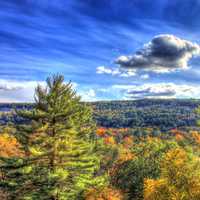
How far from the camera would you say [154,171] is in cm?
6575

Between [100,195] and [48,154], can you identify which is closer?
[48,154]

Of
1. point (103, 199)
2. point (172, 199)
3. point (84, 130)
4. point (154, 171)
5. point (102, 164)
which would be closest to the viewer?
point (172, 199)

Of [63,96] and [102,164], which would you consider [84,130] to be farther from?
[102,164]

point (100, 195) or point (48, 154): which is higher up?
point (48, 154)

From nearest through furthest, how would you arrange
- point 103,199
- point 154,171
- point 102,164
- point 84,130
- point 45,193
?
point 45,193 → point 84,130 → point 103,199 → point 154,171 → point 102,164

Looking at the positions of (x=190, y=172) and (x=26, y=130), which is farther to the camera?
(x=190, y=172)

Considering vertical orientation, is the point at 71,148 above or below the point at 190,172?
above

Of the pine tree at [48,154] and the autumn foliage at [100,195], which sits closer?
the pine tree at [48,154]

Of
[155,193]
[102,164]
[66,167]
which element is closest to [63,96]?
[66,167]

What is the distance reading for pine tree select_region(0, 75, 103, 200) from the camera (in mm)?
34469

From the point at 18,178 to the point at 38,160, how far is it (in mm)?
2752

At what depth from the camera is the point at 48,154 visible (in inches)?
1356

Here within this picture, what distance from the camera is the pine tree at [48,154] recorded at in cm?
3447

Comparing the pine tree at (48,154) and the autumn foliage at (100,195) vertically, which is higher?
the pine tree at (48,154)
